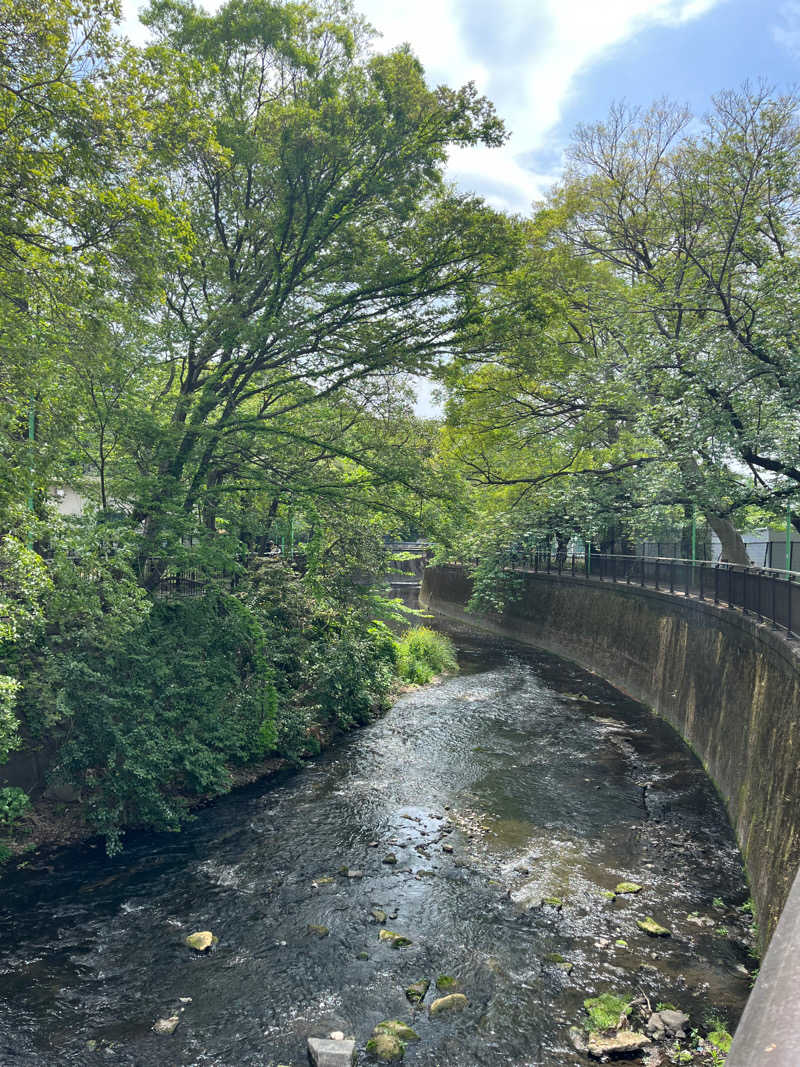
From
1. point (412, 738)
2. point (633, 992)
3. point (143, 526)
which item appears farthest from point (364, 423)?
point (633, 992)

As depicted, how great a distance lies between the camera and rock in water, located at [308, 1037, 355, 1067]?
18.7 ft

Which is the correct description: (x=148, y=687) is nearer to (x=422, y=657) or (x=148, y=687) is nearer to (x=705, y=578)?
(x=705, y=578)

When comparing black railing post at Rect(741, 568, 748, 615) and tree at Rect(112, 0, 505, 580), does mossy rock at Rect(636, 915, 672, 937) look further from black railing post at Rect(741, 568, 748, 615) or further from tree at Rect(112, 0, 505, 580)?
tree at Rect(112, 0, 505, 580)

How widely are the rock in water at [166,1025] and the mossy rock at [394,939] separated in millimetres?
2343

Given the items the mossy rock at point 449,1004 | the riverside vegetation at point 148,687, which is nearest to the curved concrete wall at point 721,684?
the mossy rock at point 449,1004

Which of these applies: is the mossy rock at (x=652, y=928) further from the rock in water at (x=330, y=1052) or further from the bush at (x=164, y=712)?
the bush at (x=164, y=712)

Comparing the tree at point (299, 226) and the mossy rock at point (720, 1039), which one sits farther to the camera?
the tree at point (299, 226)

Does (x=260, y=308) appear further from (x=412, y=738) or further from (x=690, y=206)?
(x=690, y=206)

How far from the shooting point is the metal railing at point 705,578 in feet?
36.5

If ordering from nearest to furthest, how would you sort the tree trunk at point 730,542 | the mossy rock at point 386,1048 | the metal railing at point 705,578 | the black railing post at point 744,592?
the mossy rock at point 386,1048
the metal railing at point 705,578
the black railing post at point 744,592
the tree trunk at point 730,542

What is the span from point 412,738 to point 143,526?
7682mm

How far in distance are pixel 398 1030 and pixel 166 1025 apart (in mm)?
2145

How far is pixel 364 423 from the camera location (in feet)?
51.5

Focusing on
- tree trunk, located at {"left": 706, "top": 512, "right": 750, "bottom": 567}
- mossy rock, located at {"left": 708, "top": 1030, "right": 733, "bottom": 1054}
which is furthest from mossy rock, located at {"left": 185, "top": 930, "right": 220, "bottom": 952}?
tree trunk, located at {"left": 706, "top": 512, "right": 750, "bottom": 567}
